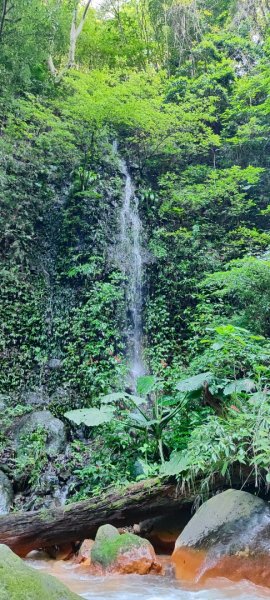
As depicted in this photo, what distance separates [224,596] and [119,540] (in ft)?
3.32

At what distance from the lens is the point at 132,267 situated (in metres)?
10.2

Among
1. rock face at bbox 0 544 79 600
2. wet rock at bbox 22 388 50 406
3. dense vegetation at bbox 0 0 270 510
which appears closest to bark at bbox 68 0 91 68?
dense vegetation at bbox 0 0 270 510

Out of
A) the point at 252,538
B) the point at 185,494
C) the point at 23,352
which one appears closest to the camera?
the point at 252,538

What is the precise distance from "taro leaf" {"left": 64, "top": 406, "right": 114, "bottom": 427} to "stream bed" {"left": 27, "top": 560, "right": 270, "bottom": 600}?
4.74 feet

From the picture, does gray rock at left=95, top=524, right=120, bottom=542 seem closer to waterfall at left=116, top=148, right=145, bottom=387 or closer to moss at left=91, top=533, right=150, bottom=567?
moss at left=91, top=533, right=150, bottom=567

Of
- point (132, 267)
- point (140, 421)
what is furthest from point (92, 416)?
point (132, 267)

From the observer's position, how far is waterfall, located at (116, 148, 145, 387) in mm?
9109

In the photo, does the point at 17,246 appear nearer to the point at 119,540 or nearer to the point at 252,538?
the point at 119,540

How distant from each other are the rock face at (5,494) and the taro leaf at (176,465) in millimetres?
2612

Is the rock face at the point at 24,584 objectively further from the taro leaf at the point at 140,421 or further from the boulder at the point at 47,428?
the boulder at the point at 47,428

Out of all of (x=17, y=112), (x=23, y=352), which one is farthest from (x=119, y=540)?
(x=17, y=112)

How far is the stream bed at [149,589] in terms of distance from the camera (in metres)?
3.00

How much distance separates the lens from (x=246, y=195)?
1118 centimetres

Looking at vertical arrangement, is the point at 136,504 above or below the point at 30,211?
below
